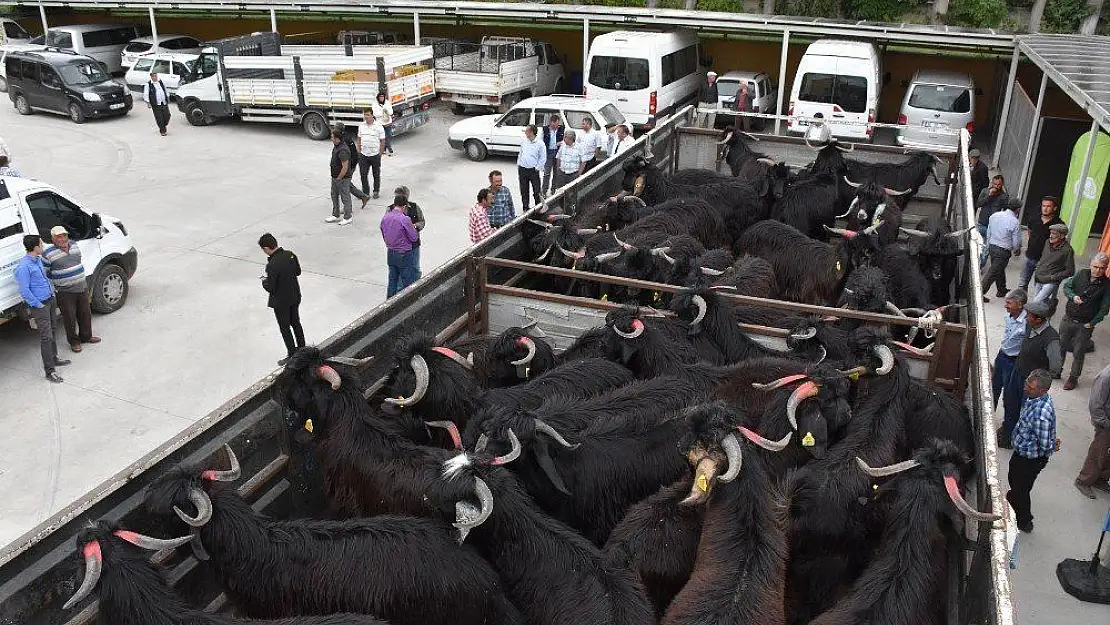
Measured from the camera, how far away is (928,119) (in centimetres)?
1750

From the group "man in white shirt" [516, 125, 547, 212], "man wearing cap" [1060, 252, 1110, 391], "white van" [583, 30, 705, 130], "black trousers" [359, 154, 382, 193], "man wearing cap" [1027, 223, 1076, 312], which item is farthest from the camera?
"white van" [583, 30, 705, 130]

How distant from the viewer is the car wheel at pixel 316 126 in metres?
19.3

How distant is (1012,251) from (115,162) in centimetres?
1682

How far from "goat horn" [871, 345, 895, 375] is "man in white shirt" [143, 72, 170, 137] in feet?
60.8

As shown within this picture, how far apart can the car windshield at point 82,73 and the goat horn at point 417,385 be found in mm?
20339

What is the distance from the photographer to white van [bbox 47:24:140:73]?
26609 millimetres

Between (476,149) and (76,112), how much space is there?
11.2m

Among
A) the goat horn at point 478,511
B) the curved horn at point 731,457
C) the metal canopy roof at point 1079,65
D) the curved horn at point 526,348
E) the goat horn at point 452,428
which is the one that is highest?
the metal canopy roof at point 1079,65

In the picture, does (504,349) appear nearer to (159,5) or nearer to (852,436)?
(852,436)

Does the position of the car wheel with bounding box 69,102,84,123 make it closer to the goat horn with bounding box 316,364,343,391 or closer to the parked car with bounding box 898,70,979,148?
the parked car with bounding box 898,70,979,148

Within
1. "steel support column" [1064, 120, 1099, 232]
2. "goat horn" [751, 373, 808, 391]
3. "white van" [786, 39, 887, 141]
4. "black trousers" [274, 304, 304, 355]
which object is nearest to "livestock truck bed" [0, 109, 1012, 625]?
"goat horn" [751, 373, 808, 391]

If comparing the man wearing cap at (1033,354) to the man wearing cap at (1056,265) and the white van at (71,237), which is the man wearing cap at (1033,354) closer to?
the man wearing cap at (1056,265)

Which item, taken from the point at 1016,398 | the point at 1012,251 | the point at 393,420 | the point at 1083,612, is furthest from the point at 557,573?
the point at 1012,251

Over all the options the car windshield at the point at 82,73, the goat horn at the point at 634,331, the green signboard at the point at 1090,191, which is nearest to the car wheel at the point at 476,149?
the green signboard at the point at 1090,191
